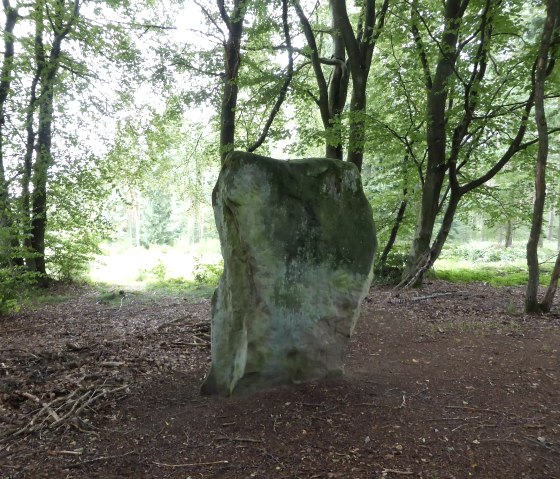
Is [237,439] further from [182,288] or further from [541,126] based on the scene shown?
[182,288]

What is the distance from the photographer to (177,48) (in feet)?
43.6

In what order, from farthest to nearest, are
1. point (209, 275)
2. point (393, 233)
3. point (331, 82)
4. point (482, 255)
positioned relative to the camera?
point (482, 255)
point (209, 275)
point (393, 233)
point (331, 82)

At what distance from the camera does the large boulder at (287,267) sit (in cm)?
413

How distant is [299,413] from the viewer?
148 inches

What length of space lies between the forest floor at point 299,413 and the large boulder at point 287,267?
302 mm

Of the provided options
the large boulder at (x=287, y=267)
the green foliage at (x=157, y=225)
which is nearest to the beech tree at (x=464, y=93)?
the large boulder at (x=287, y=267)

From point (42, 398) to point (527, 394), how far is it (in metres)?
5.04

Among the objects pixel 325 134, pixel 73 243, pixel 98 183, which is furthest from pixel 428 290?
pixel 73 243

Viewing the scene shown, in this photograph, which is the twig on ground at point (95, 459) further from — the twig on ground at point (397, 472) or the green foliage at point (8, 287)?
the green foliage at point (8, 287)

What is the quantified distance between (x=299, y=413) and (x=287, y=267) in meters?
1.37

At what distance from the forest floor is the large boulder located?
0.99 feet

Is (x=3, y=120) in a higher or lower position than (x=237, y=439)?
higher

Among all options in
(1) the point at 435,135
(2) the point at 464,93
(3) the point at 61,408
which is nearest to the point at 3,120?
(3) the point at 61,408

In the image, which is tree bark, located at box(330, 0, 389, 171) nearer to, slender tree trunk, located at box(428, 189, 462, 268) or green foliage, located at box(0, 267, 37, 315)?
slender tree trunk, located at box(428, 189, 462, 268)
